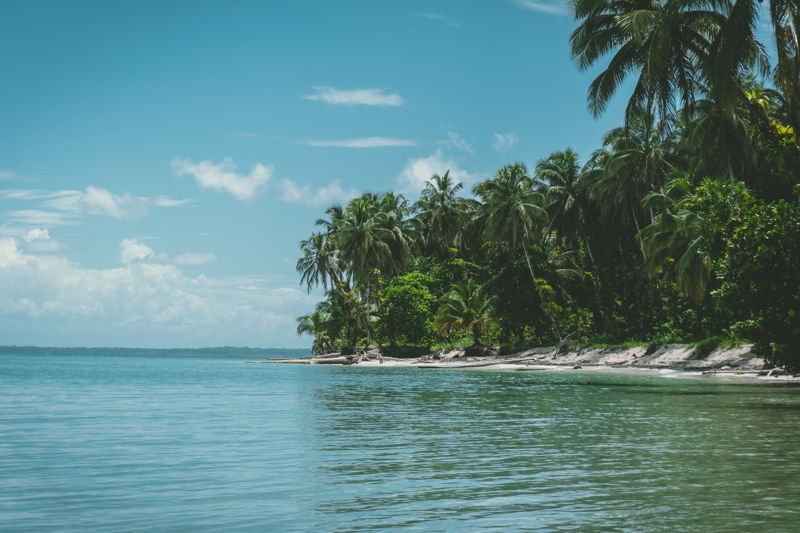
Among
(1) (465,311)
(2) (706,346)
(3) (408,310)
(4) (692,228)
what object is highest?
(4) (692,228)

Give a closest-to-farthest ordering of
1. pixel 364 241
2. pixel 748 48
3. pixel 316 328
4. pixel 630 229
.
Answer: pixel 748 48
pixel 630 229
pixel 364 241
pixel 316 328

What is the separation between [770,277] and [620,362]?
2132 centimetres

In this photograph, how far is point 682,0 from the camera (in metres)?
22.2

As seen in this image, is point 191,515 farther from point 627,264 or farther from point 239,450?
point 627,264

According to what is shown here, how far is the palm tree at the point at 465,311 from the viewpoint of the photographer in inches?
2138

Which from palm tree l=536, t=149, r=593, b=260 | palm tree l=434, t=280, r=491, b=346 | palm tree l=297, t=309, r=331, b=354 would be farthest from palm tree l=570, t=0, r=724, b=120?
palm tree l=297, t=309, r=331, b=354

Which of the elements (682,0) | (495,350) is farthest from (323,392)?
(495,350)

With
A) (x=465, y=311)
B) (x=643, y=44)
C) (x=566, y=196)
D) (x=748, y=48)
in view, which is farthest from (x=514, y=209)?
(x=748, y=48)

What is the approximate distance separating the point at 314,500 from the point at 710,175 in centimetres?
3512

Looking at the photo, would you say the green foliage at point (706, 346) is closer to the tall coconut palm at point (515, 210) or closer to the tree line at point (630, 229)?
the tree line at point (630, 229)

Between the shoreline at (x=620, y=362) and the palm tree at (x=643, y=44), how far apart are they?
11.8 m

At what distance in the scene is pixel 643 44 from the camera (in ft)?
83.6

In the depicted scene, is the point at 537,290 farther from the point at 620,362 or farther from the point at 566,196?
the point at 620,362

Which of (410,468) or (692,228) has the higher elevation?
(692,228)
